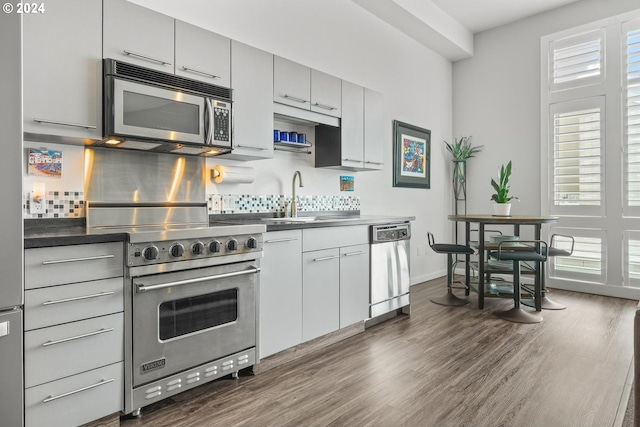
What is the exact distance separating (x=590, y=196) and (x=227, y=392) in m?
4.67

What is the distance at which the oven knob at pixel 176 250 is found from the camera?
203 centimetres

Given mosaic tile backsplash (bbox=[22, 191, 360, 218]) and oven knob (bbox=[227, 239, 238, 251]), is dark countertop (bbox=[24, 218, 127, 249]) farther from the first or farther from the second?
oven knob (bbox=[227, 239, 238, 251])

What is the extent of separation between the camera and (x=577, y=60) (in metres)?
4.72

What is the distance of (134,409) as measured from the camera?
1934mm

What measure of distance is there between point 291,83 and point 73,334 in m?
2.24

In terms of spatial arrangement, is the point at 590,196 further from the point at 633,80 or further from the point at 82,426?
the point at 82,426

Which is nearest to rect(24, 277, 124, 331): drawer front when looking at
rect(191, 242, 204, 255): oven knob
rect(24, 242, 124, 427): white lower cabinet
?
rect(24, 242, 124, 427): white lower cabinet

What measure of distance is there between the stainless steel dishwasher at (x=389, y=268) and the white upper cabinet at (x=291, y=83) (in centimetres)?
124

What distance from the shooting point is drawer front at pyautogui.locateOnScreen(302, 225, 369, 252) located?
2.79 metres

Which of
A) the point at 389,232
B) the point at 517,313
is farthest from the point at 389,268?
the point at 517,313

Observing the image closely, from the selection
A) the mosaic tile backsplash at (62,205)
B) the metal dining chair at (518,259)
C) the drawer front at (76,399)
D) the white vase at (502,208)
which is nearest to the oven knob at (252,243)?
the drawer front at (76,399)

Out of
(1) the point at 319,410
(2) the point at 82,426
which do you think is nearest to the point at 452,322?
(1) the point at 319,410

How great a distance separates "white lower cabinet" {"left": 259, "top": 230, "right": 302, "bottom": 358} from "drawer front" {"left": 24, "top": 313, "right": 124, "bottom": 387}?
0.89m

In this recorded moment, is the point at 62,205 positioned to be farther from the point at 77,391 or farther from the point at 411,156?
the point at 411,156
